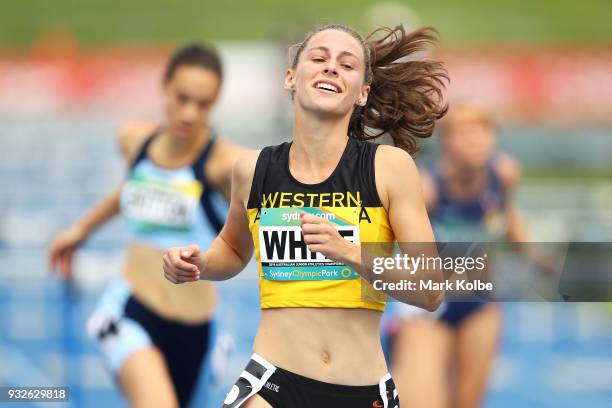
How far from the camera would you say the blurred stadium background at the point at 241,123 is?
10.1m

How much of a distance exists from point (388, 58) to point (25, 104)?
858 inches

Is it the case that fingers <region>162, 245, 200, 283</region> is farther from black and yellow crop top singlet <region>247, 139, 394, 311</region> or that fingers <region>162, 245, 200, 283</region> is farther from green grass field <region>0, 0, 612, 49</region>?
green grass field <region>0, 0, 612, 49</region>

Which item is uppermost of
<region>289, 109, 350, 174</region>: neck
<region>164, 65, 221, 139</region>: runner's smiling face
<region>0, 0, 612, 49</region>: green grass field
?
<region>0, 0, 612, 49</region>: green grass field

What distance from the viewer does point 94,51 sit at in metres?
28.3

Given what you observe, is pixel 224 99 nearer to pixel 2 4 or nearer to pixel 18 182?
pixel 18 182

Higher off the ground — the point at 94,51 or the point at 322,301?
the point at 94,51

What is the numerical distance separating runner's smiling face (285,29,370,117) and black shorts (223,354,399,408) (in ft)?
2.78

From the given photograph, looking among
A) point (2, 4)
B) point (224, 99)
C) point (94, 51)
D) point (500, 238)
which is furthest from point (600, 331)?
point (2, 4)

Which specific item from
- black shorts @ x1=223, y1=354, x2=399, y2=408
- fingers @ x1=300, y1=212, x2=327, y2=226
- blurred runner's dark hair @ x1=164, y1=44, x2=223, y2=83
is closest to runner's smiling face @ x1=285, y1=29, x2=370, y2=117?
fingers @ x1=300, y1=212, x2=327, y2=226

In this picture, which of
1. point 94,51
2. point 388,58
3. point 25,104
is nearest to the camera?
point 388,58

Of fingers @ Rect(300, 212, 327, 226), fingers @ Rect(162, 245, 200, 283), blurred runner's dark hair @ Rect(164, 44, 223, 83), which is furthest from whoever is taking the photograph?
blurred runner's dark hair @ Rect(164, 44, 223, 83)

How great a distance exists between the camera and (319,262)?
11.9ft

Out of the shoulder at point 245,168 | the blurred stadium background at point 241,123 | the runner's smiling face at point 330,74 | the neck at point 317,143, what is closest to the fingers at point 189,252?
the shoulder at point 245,168

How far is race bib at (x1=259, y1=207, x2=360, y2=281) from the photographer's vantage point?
3.62 meters
